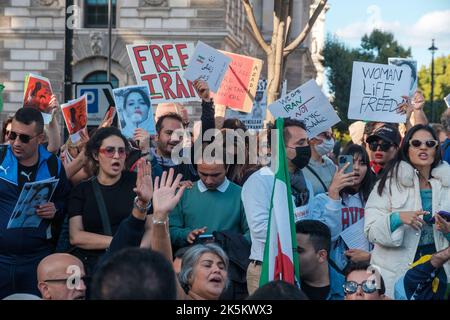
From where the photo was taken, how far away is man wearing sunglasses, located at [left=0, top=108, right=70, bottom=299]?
270 inches

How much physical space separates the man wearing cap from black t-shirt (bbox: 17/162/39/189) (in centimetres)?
266

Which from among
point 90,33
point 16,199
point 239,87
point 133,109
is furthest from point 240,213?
point 90,33

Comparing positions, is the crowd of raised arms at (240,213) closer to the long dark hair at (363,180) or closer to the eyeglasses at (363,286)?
the long dark hair at (363,180)

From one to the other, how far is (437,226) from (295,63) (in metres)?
45.3

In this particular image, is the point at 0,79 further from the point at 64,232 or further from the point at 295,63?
the point at 64,232

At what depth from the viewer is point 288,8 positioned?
16.4 metres

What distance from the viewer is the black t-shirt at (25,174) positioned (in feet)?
23.0

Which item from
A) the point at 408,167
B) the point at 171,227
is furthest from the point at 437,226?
the point at 171,227

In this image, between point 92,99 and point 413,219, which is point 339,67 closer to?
point 92,99

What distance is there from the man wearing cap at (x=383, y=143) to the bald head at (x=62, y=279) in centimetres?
324

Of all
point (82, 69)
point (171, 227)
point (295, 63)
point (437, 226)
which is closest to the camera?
point (437, 226)

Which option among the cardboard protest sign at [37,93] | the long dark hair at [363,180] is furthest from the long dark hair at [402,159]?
the cardboard protest sign at [37,93]

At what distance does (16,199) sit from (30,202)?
0.14 m

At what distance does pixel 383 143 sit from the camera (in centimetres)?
792
